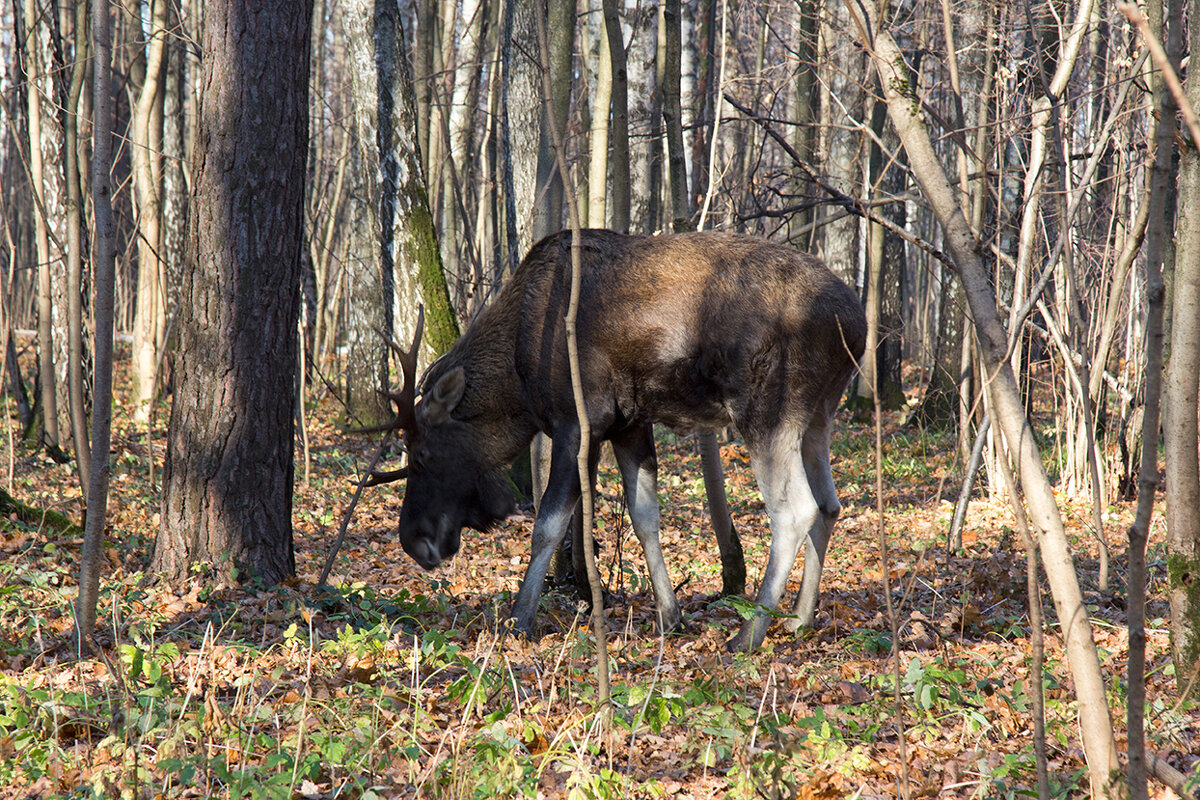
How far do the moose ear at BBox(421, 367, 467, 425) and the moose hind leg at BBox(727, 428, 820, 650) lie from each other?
1906mm

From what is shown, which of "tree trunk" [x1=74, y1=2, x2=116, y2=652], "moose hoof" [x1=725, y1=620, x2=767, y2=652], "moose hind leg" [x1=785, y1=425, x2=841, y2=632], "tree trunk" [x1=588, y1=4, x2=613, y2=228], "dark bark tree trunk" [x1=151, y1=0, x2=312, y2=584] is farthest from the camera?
"tree trunk" [x1=588, y1=4, x2=613, y2=228]

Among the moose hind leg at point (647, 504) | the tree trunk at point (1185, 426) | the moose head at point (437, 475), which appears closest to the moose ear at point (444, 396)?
the moose head at point (437, 475)

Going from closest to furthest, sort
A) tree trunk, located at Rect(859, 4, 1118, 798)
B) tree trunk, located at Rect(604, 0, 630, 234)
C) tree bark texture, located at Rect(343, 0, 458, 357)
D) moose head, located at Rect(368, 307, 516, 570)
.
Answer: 1. tree trunk, located at Rect(859, 4, 1118, 798)
2. moose head, located at Rect(368, 307, 516, 570)
3. tree trunk, located at Rect(604, 0, 630, 234)
4. tree bark texture, located at Rect(343, 0, 458, 357)

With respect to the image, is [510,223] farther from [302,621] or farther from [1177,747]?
[1177,747]

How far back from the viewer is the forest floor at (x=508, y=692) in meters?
3.15

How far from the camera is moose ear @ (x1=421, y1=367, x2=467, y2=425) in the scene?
589cm

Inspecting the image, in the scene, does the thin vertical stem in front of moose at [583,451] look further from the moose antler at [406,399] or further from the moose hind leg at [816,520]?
the moose antler at [406,399]

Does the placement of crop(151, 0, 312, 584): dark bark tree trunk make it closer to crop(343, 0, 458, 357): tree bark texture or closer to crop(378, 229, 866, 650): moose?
Result: crop(378, 229, 866, 650): moose

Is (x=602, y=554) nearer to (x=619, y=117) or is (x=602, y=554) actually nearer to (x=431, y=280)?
(x=619, y=117)

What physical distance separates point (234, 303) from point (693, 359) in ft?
8.90

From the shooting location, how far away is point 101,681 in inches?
157

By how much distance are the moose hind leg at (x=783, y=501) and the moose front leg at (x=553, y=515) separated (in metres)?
1.06

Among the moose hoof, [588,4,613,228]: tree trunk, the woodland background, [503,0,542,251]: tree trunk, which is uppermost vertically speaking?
[503,0,542,251]: tree trunk

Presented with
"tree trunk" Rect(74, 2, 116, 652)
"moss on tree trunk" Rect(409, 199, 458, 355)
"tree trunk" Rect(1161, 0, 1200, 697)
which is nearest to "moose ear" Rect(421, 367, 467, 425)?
"tree trunk" Rect(74, 2, 116, 652)
